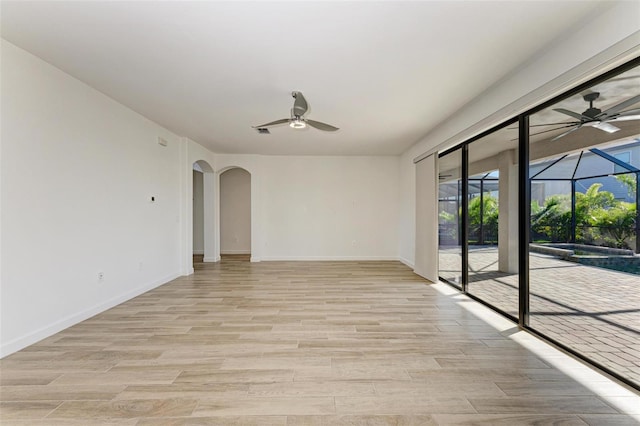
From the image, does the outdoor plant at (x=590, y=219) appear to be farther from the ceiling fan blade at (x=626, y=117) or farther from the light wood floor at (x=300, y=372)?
the light wood floor at (x=300, y=372)

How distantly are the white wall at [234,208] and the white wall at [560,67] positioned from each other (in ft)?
18.9

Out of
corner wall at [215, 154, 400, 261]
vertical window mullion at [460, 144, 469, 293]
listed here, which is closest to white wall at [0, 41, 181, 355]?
corner wall at [215, 154, 400, 261]

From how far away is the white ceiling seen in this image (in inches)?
77.5

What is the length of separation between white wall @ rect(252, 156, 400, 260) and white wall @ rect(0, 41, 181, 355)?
3.39 metres

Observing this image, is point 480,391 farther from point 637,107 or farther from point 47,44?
point 47,44

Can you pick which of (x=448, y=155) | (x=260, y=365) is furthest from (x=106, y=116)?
(x=448, y=155)

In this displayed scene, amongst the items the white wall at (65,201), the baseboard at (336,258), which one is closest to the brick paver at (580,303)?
the baseboard at (336,258)

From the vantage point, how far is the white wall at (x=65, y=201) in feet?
7.99

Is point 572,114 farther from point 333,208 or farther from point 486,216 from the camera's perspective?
point 333,208

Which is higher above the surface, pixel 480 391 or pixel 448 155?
pixel 448 155

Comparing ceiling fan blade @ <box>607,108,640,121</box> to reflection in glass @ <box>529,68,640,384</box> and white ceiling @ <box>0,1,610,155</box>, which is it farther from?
white ceiling @ <box>0,1,610,155</box>

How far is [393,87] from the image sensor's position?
3.21 m

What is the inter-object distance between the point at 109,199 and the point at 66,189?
0.65 meters

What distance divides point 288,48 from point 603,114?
3134mm
